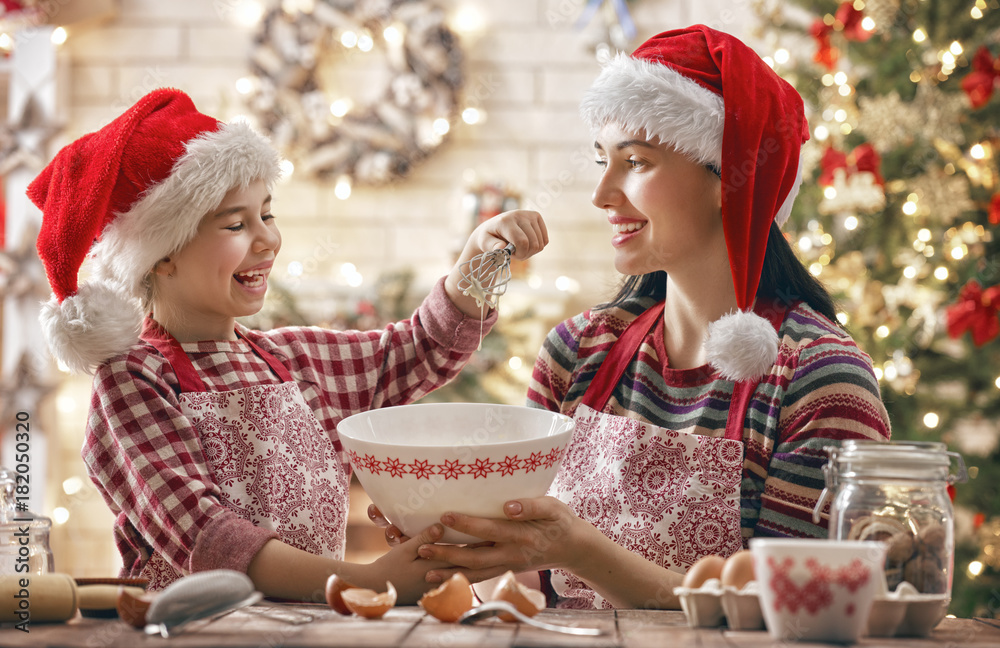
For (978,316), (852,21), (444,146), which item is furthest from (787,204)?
(444,146)

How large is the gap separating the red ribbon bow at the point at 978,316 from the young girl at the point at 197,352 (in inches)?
66.4

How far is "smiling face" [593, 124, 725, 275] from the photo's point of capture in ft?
4.25

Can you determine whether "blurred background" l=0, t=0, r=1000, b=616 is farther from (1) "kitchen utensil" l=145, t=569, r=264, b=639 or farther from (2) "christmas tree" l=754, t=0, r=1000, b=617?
(1) "kitchen utensil" l=145, t=569, r=264, b=639

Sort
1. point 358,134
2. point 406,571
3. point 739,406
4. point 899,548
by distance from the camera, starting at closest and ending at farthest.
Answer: point 899,548
point 406,571
point 739,406
point 358,134

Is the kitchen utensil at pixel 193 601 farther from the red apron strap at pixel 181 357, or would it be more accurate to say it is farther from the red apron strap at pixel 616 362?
the red apron strap at pixel 616 362

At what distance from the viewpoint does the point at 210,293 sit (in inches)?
48.1

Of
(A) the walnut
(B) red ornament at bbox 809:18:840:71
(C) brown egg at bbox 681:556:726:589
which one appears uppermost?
(B) red ornament at bbox 809:18:840:71

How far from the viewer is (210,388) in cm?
119

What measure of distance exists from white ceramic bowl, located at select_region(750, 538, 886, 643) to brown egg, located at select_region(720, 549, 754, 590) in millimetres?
64

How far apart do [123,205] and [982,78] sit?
2.33 meters

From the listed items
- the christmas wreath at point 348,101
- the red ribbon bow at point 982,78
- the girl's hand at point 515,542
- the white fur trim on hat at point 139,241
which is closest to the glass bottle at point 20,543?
the white fur trim on hat at point 139,241

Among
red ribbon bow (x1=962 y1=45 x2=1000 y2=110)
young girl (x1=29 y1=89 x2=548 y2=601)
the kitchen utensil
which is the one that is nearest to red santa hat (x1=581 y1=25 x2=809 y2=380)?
young girl (x1=29 y1=89 x2=548 y2=601)

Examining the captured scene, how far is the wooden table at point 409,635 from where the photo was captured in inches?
27.8

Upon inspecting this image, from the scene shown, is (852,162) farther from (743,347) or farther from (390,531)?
(390,531)
